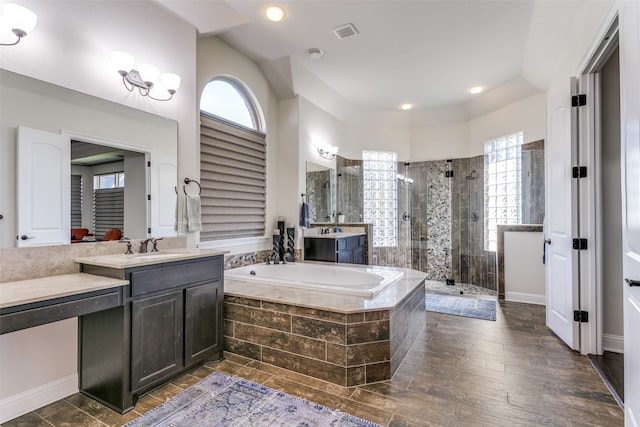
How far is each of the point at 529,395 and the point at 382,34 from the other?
10.8 ft

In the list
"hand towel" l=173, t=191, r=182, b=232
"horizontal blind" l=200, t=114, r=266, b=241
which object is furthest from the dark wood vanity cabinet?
"horizontal blind" l=200, t=114, r=266, b=241

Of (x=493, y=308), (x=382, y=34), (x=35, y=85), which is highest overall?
(x=382, y=34)

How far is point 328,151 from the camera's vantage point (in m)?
4.74

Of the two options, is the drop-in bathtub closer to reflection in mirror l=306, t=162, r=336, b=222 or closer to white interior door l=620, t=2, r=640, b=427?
reflection in mirror l=306, t=162, r=336, b=222

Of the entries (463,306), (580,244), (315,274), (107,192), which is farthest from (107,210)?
(463,306)

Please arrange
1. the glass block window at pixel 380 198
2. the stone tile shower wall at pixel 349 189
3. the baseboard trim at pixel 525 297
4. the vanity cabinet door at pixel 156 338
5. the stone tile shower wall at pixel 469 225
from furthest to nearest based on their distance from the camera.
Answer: the glass block window at pixel 380 198 < the stone tile shower wall at pixel 349 189 < the stone tile shower wall at pixel 469 225 < the baseboard trim at pixel 525 297 < the vanity cabinet door at pixel 156 338

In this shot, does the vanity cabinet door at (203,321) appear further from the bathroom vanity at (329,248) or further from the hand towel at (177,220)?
the bathroom vanity at (329,248)

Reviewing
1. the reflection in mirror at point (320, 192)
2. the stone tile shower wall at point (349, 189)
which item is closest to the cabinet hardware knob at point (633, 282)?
the reflection in mirror at point (320, 192)

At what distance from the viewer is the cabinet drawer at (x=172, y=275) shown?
1.91 m

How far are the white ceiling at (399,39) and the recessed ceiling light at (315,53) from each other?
74mm

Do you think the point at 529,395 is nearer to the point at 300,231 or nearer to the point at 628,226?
the point at 628,226

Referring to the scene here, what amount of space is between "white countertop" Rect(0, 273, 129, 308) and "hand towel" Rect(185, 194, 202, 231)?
3.09 feet

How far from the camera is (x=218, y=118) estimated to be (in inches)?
130

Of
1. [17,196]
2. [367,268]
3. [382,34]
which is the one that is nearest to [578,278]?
[367,268]
